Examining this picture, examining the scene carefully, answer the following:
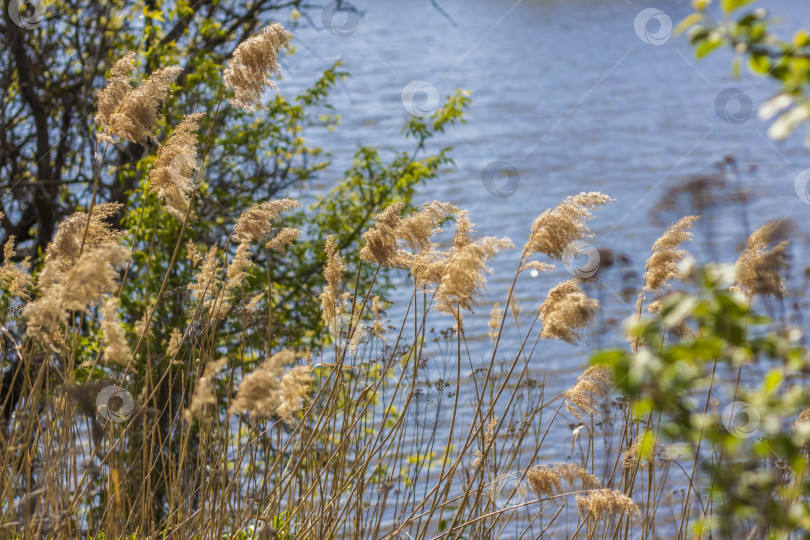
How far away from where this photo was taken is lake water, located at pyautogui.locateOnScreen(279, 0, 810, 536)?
6711 mm

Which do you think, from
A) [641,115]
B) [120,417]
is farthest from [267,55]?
[641,115]

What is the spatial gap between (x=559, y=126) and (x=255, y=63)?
9.58 m

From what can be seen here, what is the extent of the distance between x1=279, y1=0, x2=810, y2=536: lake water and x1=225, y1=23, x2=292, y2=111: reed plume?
128 inches

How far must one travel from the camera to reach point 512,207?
8.03 meters

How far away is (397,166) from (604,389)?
261 centimetres

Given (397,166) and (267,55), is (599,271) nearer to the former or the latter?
(267,55)

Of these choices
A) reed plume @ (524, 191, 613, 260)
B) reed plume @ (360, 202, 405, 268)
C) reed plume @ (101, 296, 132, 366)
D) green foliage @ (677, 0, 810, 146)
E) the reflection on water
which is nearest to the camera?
green foliage @ (677, 0, 810, 146)

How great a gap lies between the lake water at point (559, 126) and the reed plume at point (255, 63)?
3260 mm

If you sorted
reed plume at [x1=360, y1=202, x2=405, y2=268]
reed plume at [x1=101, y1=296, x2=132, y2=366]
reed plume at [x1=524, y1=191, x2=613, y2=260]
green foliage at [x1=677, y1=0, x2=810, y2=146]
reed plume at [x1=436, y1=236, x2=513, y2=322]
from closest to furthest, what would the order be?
green foliage at [x1=677, y1=0, x2=810, y2=146] < reed plume at [x1=101, y1=296, x2=132, y2=366] < reed plume at [x1=436, y1=236, x2=513, y2=322] < reed plume at [x1=524, y1=191, x2=613, y2=260] < reed plume at [x1=360, y1=202, x2=405, y2=268]

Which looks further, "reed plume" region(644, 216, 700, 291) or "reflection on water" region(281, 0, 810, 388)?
"reflection on water" region(281, 0, 810, 388)

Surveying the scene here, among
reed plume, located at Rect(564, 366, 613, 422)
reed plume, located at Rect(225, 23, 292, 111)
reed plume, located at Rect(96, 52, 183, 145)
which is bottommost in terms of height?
reed plume, located at Rect(564, 366, 613, 422)

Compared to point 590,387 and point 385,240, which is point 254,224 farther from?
point 590,387

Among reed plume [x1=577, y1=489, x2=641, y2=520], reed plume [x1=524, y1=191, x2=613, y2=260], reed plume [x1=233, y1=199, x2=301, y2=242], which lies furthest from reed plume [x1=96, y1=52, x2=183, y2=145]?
reed plume [x1=577, y1=489, x2=641, y2=520]

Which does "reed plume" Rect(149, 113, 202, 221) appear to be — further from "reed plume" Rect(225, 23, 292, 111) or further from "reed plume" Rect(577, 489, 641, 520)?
"reed plume" Rect(577, 489, 641, 520)
